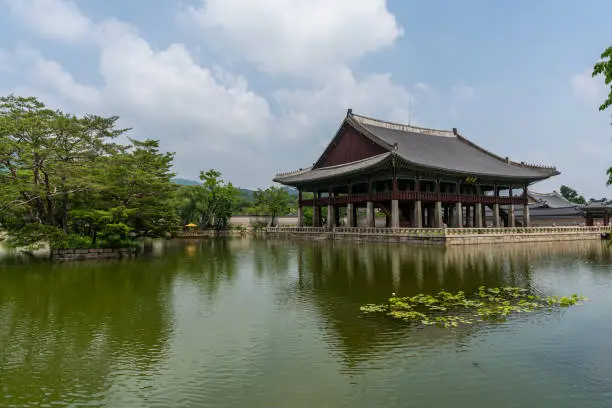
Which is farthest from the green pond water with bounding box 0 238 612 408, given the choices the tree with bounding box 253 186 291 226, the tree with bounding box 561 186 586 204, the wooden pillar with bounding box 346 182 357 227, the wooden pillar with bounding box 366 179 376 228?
the tree with bounding box 561 186 586 204

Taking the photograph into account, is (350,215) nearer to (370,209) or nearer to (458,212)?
(370,209)

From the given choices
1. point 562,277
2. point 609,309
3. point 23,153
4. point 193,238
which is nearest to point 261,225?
point 193,238

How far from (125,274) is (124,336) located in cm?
1115

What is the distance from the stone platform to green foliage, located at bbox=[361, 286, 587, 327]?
19.9 meters

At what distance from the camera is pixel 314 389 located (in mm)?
6820

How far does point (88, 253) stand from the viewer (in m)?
27.2

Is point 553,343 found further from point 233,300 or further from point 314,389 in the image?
point 233,300

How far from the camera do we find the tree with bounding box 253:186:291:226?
3052 inches

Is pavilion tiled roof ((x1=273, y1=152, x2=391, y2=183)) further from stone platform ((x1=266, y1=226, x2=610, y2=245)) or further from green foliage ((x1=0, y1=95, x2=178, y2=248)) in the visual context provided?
green foliage ((x1=0, y1=95, x2=178, y2=248))

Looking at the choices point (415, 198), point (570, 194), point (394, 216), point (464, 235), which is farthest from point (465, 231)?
point (570, 194)

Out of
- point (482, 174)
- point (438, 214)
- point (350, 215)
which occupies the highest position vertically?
point (482, 174)

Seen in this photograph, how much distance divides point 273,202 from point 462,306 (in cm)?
6650

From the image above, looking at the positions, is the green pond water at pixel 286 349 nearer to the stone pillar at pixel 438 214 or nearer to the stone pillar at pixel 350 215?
the stone pillar at pixel 438 214

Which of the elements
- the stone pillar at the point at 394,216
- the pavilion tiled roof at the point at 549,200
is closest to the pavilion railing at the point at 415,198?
the stone pillar at the point at 394,216
